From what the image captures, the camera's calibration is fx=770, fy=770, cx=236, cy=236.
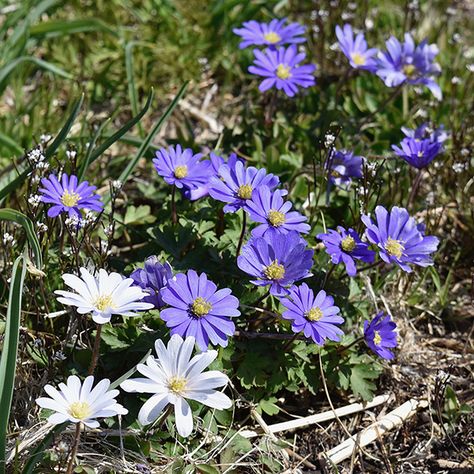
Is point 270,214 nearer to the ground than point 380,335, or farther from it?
farther from it

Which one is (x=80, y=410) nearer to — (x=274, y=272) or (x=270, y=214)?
(x=274, y=272)

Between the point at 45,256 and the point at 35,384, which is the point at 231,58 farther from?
the point at 35,384

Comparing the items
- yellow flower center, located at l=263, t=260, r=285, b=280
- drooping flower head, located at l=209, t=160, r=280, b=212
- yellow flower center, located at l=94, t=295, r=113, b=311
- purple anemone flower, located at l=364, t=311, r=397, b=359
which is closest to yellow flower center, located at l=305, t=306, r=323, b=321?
yellow flower center, located at l=263, t=260, r=285, b=280

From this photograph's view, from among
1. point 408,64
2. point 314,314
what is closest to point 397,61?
point 408,64

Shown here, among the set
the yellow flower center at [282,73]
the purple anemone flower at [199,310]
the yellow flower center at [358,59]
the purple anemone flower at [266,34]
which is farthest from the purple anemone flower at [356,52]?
the purple anemone flower at [199,310]

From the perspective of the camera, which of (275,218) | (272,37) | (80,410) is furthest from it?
(272,37)

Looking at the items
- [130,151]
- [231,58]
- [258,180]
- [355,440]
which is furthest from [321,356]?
[231,58]
